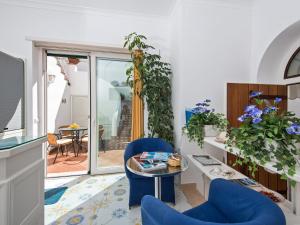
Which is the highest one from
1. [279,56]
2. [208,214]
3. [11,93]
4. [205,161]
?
[279,56]

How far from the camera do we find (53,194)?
8.50 feet

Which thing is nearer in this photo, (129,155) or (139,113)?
(129,155)

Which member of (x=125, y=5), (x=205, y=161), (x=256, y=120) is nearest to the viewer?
(x=256, y=120)

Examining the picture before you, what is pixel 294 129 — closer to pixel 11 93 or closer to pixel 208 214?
pixel 208 214

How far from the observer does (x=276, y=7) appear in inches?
98.3

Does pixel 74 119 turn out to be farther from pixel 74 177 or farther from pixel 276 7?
pixel 276 7

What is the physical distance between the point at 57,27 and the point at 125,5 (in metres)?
1.19

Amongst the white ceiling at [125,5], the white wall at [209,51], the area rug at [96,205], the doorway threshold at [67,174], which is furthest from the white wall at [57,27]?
the area rug at [96,205]

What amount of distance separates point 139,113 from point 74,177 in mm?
1641

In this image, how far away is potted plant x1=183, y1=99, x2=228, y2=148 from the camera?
81.0 inches

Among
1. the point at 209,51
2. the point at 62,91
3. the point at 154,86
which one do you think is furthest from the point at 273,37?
the point at 62,91

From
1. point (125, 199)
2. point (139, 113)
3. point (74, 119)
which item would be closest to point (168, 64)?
point (139, 113)

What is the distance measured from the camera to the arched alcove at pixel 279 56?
248 cm

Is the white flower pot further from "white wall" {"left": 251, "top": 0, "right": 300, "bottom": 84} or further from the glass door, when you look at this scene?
the glass door
